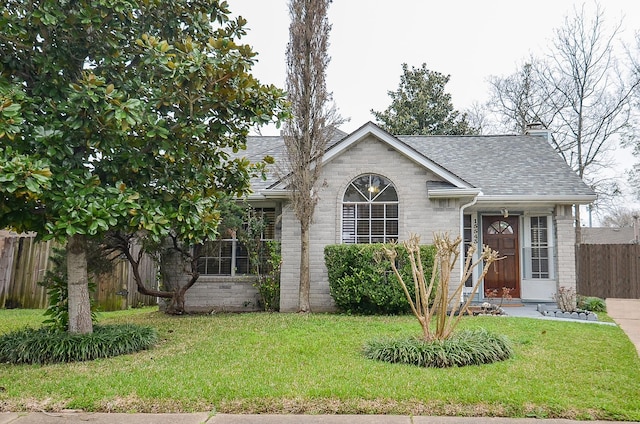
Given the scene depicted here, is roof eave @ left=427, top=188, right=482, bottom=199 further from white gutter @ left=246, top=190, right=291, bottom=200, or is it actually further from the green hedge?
white gutter @ left=246, top=190, right=291, bottom=200

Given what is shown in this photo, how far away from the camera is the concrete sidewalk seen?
4352 mm

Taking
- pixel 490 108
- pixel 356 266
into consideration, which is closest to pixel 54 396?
pixel 356 266

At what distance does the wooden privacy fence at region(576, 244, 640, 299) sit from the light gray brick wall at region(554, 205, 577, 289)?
4.81 metres

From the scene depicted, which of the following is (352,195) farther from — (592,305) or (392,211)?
A: (592,305)

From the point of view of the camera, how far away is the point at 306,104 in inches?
463

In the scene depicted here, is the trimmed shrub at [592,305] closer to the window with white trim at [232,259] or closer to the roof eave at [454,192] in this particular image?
the roof eave at [454,192]

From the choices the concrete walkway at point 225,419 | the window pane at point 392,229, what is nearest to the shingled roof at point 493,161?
the window pane at point 392,229

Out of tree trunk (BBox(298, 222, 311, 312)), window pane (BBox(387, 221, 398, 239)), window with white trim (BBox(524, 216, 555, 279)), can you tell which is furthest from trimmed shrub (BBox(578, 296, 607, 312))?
tree trunk (BBox(298, 222, 311, 312))

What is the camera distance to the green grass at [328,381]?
470 centimetres

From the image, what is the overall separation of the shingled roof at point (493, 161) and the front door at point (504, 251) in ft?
3.75

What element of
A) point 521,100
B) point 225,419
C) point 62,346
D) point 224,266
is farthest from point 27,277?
point 521,100

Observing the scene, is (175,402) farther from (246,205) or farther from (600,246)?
(600,246)

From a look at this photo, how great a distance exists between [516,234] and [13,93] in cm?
1203

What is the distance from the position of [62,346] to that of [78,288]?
3.07 ft
